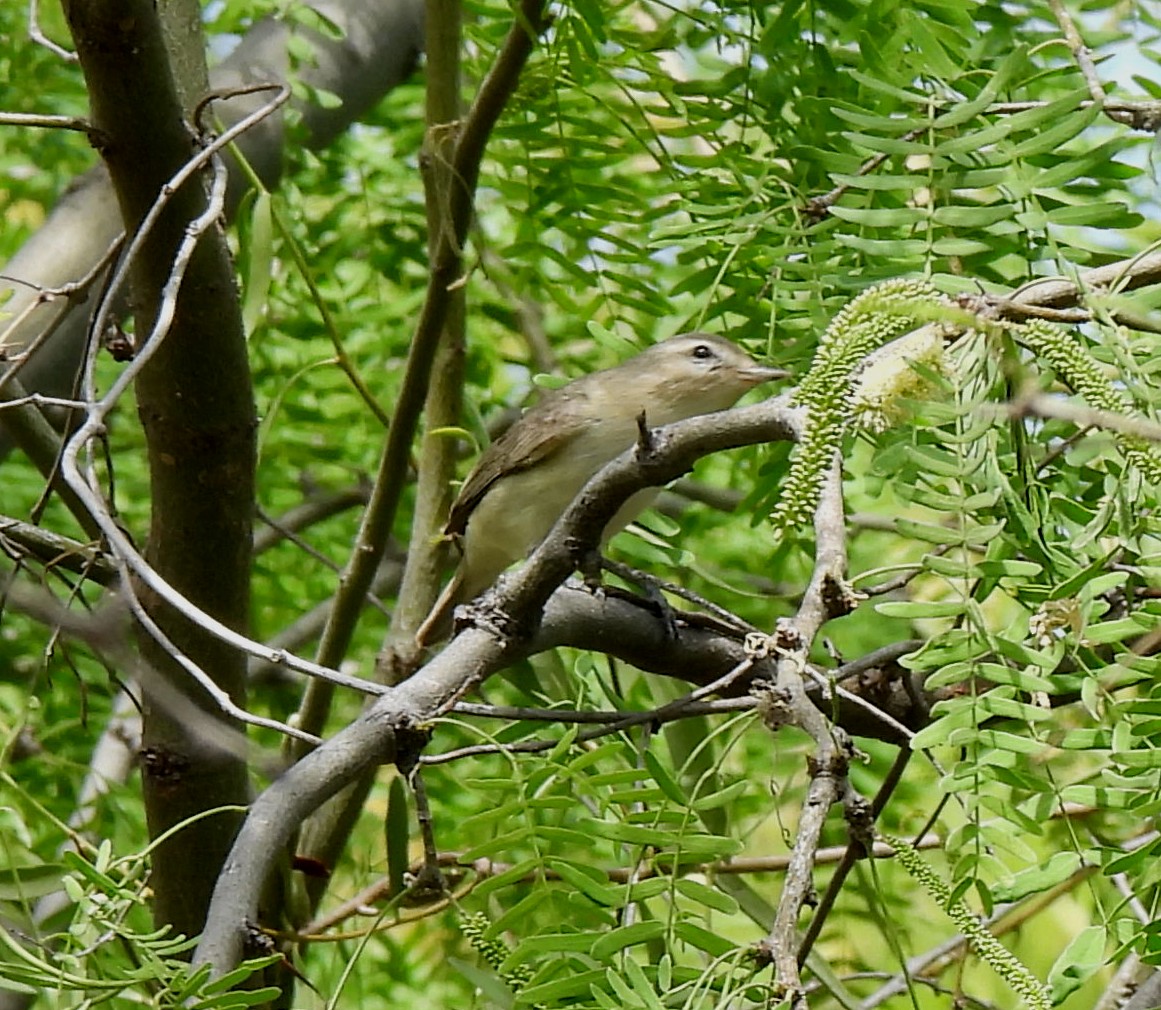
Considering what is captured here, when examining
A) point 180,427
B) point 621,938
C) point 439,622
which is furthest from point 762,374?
point 621,938

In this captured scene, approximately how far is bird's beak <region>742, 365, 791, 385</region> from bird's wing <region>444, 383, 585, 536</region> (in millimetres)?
386

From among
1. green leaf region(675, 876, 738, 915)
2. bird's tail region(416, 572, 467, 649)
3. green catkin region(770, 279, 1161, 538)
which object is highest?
green catkin region(770, 279, 1161, 538)

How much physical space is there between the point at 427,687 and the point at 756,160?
Answer: 1121 mm

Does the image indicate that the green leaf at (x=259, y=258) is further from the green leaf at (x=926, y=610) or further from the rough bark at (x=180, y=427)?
the green leaf at (x=926, y=610)

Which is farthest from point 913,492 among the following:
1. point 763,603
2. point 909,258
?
point 763,603

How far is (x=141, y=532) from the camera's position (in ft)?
12.7

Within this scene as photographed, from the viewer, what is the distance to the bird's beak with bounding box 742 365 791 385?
2293 millimetres

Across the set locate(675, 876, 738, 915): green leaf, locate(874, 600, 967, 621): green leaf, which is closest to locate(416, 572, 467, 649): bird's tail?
locate(675, 876, 738, 915): green leaf

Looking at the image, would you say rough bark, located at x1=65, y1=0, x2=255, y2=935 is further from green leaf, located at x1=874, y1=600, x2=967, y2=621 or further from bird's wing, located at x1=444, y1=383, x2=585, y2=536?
bird's wing, located at x1=444, y1=383, x2=585, y2=536

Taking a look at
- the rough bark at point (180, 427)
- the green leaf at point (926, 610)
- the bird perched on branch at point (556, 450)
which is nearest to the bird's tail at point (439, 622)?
the bird perched on branch at point (556, 450)

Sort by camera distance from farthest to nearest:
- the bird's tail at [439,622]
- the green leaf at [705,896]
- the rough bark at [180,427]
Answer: the bird's tail at [439,622] → the rough bark at [180,427] → the green leaf at [705,896]

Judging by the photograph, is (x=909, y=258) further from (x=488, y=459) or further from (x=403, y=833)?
(x=488, y=459)

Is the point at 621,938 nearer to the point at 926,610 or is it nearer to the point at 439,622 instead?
the point at 926,610

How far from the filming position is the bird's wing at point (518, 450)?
2.95m
